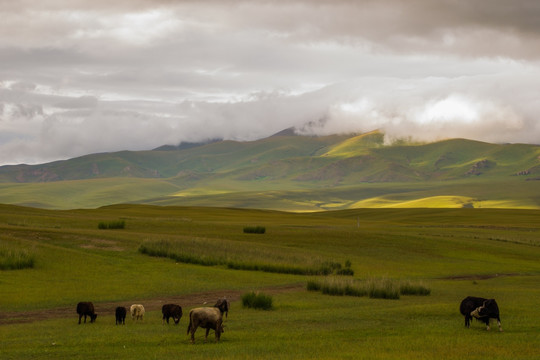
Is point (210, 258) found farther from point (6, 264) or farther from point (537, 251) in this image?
point (537, 251)

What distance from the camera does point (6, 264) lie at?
36562 millimetres

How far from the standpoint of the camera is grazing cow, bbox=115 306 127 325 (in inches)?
880

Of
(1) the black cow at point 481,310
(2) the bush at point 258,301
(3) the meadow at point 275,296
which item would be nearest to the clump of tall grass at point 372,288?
(3) the meadow at point 275,296

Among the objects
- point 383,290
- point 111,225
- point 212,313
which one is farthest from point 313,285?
point 111,225

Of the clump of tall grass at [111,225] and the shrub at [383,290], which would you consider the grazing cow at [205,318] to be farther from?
the clump of tall grass at [111,225]

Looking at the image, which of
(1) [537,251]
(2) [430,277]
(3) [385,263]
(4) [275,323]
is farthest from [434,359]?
(1) [537,251]

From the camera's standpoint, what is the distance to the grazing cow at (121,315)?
73.4 feet

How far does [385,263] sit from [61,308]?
93.6 ft

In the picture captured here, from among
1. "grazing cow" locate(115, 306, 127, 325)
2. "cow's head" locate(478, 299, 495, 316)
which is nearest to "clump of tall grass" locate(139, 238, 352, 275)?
"grazing cow" locate(115, 306, 127, 325)

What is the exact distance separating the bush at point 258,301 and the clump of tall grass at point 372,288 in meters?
6.42

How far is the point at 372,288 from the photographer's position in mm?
30797

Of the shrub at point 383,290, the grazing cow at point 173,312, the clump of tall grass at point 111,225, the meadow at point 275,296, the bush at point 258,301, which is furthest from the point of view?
the clump of tall grass at point 111,225

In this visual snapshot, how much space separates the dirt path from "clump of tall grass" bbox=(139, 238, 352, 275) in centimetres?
786

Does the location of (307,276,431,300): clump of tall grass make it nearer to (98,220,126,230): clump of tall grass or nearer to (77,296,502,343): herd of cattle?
(77,296,502,343): herd of cattle
